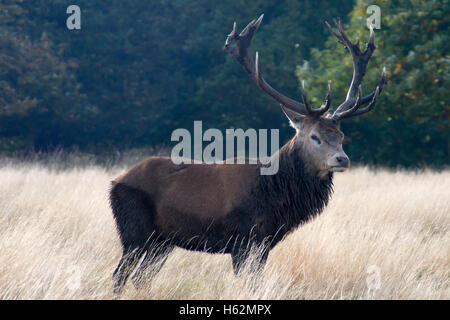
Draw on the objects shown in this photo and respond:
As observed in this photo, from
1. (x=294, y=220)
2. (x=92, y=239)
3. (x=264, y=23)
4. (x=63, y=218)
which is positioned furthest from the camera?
(x=264, y=23)

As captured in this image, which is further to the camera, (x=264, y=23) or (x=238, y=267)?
(x=264, y=23)

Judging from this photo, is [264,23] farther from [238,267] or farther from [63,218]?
[238,267]

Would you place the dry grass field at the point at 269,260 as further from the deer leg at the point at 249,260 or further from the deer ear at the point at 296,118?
the deer ear at the point at 296,118

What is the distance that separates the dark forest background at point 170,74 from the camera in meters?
17.4

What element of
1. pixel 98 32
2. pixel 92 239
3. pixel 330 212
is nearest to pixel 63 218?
pixel 92 239

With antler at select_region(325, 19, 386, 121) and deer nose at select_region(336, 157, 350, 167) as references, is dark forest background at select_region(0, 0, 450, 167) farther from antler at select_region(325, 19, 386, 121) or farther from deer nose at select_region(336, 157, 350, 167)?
deer nose at select_region(336, 157, 350, 167)

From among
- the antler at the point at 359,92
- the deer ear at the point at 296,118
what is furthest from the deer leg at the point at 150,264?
the antler at the point at 359,92

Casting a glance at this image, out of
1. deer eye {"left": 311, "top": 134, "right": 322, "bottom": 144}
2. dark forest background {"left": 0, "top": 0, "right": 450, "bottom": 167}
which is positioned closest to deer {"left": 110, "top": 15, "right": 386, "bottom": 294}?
deer eye {"left": 311, "top": 134, "right": 322, "bottom": 144}

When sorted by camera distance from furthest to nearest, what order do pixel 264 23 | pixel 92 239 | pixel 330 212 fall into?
pixel 264 23
pixel 330 212
pixel 92 239

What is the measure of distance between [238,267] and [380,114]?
38.5ft

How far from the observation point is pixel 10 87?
17.5 metres

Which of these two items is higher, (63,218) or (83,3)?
(83,3)

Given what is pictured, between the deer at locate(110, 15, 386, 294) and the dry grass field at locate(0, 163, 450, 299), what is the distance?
0.89ft

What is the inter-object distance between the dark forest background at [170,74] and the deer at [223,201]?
10288mm
